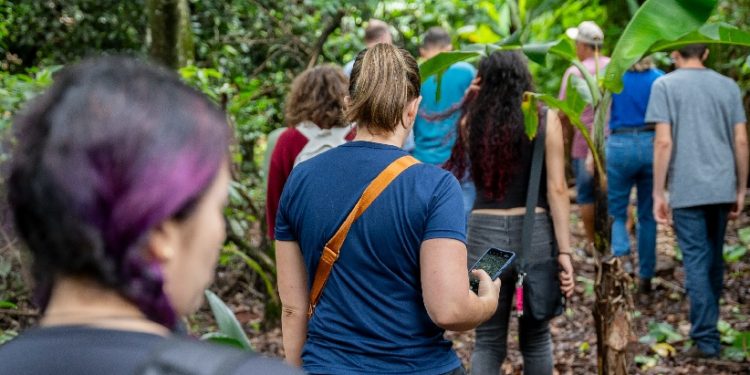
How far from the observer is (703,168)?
5.12m

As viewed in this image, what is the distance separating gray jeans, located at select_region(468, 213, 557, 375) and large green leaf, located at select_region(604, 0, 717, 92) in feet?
2.59

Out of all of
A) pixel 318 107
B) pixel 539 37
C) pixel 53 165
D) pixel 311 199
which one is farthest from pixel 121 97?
pixel 539 37

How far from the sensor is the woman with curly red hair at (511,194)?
3826 millimetres

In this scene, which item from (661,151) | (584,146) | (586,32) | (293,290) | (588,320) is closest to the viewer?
(293,290)

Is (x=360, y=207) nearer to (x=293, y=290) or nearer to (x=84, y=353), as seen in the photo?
(x=293, y=290)

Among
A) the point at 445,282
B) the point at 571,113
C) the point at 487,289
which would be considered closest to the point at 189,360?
the point at 445,282

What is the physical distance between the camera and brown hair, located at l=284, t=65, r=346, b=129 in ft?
13.8

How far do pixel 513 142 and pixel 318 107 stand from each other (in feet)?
3.23

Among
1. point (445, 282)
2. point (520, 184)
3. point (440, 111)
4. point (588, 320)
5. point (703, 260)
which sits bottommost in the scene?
point (588, 320)

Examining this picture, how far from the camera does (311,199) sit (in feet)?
8.16

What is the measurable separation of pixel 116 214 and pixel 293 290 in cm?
166

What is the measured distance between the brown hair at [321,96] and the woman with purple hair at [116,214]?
3.09 meters

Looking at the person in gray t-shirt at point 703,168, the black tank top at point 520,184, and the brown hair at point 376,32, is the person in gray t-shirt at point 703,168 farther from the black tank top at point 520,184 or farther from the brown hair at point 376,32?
the brown hair at point 376,32

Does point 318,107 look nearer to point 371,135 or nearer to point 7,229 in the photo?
point 371,135
